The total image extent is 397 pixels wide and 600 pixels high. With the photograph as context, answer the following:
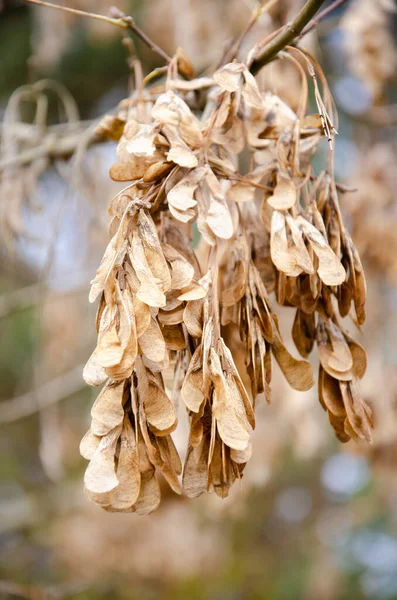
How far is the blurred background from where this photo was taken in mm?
1296

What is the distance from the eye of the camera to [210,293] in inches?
20.9

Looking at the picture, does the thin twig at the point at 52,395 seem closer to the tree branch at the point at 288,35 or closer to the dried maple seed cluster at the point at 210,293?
the dried maple seed cluster at the point at 210,293

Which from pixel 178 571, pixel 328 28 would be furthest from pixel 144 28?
pixel 178 571

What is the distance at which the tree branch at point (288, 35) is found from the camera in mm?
575

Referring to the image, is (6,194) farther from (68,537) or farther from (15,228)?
(68,537)

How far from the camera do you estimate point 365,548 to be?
151 inches

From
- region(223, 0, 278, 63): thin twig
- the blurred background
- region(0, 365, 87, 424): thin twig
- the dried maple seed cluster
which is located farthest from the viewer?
region(0, 365, 87, 424): thin twig

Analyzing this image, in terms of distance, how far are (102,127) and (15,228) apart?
1.31 feet

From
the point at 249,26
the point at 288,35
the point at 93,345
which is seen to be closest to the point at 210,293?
the point at 288,35

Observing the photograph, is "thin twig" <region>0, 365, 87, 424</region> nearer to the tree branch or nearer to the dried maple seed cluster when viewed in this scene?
the dried maple seed cluster

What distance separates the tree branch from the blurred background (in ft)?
0.34

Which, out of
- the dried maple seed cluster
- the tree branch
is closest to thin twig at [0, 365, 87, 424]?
the dried maple seed cluster

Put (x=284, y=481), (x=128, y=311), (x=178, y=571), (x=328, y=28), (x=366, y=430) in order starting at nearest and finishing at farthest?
(x=128, y=311)
(x=366, y=430)
(x=328, y=28)
(x=178, y=571)
(x=284, y=481)

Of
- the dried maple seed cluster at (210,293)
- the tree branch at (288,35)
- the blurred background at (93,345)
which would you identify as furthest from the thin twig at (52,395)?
the tree branch at (288,35)
